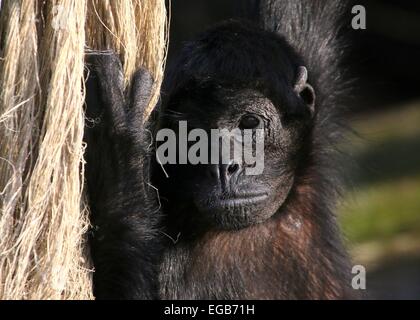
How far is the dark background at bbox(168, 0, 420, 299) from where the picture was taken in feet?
31.9

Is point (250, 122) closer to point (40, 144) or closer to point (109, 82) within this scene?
point (109, 82)

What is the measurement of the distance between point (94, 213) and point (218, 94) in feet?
4.17

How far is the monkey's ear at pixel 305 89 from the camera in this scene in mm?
5695

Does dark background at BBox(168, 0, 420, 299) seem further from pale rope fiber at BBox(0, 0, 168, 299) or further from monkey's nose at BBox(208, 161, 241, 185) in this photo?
pale rope fiber at BBox(0, 0, 168, 299)

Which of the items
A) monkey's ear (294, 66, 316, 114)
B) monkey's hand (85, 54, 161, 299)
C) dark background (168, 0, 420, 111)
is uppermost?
dark background (168, 0, 420, 111)

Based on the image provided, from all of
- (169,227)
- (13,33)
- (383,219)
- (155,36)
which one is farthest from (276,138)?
(383,219)

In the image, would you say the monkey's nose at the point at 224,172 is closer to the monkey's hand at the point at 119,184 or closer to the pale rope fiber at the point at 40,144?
the monkey's hand at the point at 119,184

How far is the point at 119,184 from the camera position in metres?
4.65

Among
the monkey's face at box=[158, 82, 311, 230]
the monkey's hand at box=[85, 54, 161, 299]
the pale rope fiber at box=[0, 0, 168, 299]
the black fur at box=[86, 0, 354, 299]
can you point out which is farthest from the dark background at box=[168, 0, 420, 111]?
the pale rope fiber at box=[0, 0, 168, 299]

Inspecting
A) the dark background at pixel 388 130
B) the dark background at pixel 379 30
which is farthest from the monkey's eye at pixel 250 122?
the dark background at pixel 379 30

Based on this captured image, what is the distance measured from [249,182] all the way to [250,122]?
371 mm

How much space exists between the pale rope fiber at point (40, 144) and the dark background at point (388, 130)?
4.60 metres

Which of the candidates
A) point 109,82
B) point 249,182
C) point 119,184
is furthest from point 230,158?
point 109,82
